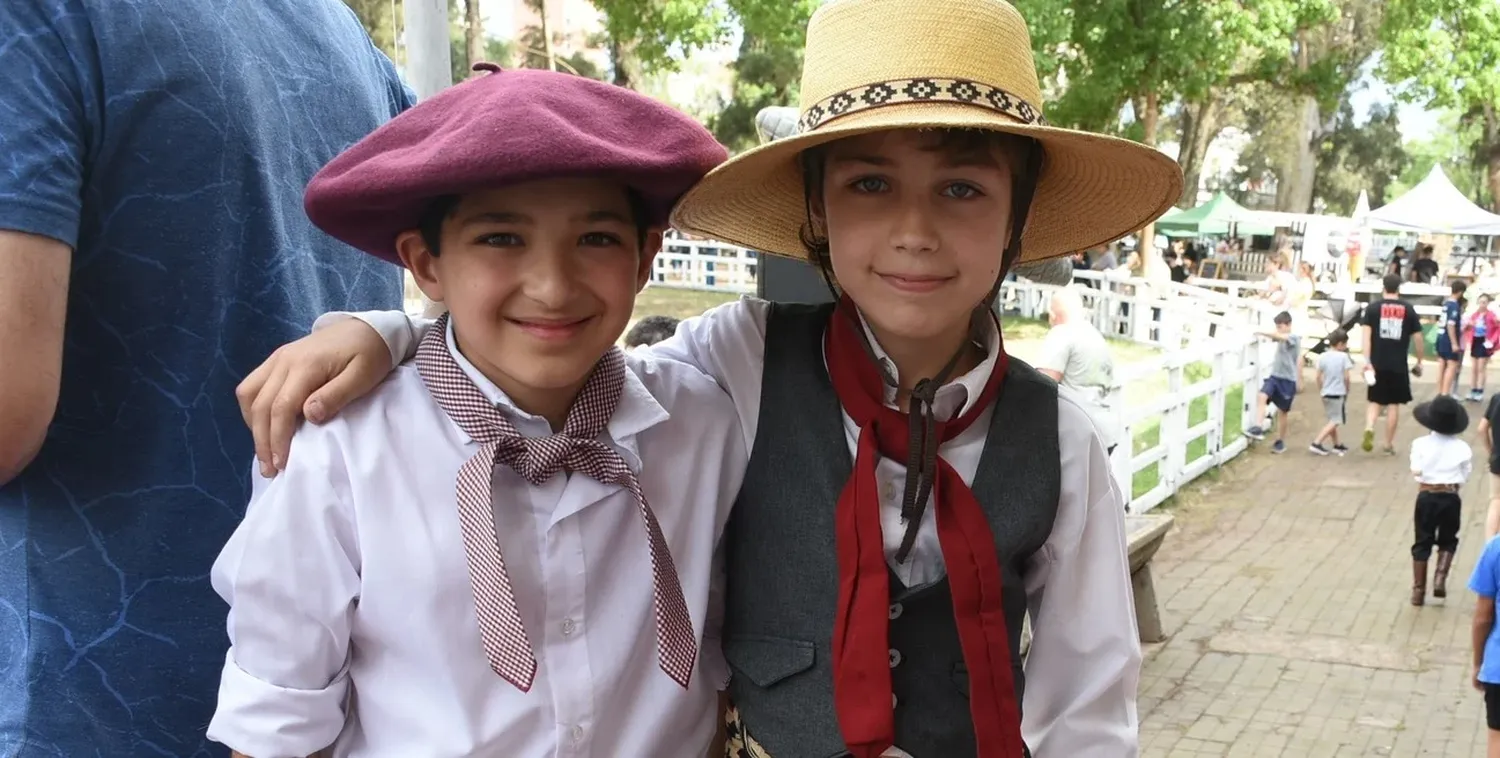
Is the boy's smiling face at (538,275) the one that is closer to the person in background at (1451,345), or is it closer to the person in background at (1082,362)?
the person in background at (1082,362)

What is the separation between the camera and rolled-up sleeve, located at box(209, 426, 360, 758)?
1.34 m

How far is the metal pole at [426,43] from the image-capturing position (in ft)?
11.7

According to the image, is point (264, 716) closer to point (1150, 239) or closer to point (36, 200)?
point (36, 200)

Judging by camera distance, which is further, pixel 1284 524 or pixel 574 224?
pixel 1284 524

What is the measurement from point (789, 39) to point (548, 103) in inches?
567

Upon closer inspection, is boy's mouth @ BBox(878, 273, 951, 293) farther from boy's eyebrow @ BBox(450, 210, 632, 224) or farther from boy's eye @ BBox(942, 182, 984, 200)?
boy's eyebrow @ BBox(450, 210, 632, 224)

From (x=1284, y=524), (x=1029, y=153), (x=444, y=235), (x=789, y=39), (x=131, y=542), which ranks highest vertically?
(x=789, y=39)

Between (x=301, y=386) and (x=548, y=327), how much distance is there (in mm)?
294

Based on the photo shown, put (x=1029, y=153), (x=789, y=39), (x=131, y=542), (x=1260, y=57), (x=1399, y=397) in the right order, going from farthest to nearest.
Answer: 1. (x=1260, y=57)
2. (x=789, y=39)
3. (x=1399, y=397)
4. (x=1029, y=153)
5. (x=131, y=542)

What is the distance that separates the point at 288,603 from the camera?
4.42 feet

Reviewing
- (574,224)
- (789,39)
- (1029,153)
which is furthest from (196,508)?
(789,39)

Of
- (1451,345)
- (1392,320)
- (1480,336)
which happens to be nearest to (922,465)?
(1392,320)

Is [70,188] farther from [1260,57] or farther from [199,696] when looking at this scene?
[1260,57]

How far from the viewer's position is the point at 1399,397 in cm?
1117
